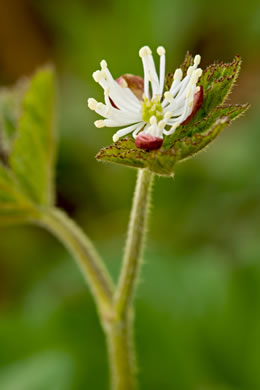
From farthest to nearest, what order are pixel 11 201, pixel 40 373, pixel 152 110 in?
pixel 40 373
pixel 11 201
pixel 152 110

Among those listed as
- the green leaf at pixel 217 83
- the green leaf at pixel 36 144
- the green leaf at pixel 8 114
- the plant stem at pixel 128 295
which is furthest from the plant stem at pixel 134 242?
the green leaf at pixel 8 114

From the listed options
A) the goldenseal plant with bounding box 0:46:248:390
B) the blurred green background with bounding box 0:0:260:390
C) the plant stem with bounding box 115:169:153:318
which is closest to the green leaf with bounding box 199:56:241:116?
the goldenseal plant with bounding box 0:46:248:390

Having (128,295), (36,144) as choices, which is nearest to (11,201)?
(36,144)

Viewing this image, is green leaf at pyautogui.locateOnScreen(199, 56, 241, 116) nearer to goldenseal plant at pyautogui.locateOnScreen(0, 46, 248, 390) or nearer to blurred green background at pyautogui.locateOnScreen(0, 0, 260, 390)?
goldenseal plant at pyautogui.locateOnScreen(0, 46, 248, 390)

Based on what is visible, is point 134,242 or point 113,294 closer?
point 134,242

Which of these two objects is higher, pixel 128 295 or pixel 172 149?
pixel 172 149

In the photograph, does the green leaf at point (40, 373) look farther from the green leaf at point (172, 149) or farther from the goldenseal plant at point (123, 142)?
the green leaf at point (172, 149)

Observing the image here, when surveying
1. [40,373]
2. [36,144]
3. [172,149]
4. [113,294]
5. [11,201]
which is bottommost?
[40,373]

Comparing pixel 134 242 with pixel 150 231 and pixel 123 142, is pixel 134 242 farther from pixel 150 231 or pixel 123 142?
pixel 150 231
